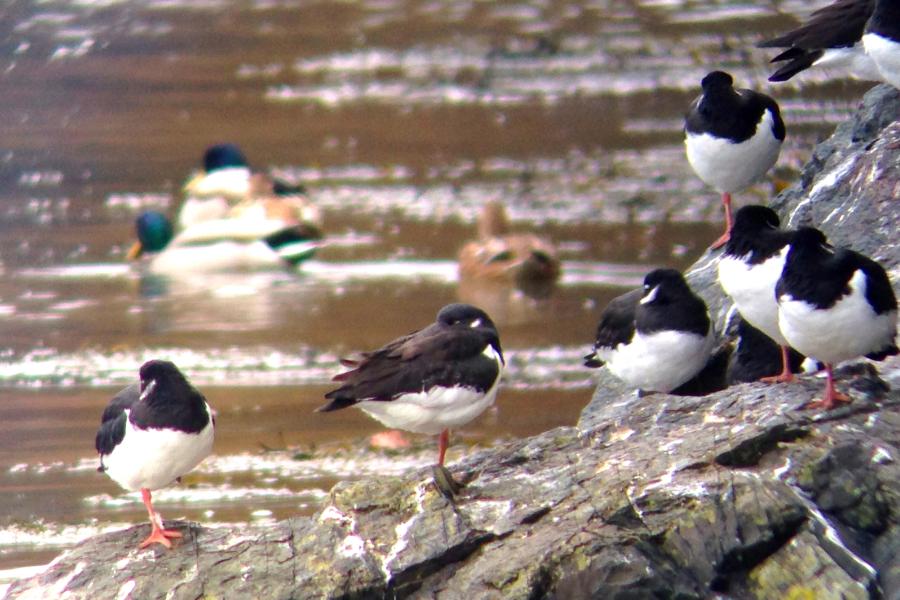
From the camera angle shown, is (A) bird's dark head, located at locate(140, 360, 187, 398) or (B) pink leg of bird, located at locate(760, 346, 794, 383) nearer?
(A) bird's dark head, located at locate(140, 360, 187, 398)

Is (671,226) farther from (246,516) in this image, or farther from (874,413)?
(874,413)

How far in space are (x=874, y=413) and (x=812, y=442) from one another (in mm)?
391

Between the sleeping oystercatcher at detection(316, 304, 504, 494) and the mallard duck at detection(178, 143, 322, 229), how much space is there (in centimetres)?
733

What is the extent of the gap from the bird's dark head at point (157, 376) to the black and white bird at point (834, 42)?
3.76 m

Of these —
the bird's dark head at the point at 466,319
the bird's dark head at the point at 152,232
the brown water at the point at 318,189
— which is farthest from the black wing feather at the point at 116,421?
the bird's dark head at the point at 152,232

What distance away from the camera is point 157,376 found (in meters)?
6.62


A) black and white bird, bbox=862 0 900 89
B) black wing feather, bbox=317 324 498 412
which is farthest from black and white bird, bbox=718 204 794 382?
black wing feather, bbox=317 324 498 412

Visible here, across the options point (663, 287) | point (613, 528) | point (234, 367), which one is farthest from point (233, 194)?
point (613, 528)

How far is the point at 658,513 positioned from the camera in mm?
5945

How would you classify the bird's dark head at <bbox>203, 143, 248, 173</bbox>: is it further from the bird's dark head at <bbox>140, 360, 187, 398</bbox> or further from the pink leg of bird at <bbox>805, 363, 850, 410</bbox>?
the pink leg of bird at <bbox>805, 363, 850, 410</bbox>

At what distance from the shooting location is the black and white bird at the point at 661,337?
7602 mm

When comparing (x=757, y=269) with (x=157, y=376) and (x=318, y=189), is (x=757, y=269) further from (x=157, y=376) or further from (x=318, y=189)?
(x=318, y=189)

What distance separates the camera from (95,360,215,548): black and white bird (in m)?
6.51

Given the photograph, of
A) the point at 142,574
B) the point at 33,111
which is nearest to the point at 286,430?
the point at 142,574
